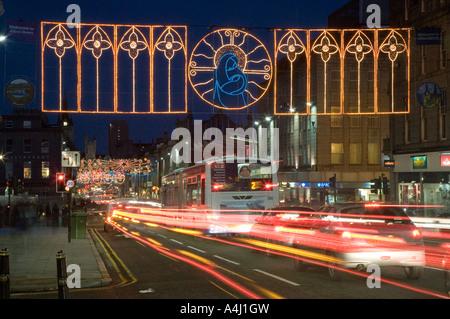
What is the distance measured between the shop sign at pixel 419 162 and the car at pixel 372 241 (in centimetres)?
2877

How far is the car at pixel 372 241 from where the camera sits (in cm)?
1399

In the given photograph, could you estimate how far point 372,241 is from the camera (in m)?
14.0

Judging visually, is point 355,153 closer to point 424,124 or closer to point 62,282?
point 424,124

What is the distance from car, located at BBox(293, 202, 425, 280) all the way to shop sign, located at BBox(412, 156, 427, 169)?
28.8 meters

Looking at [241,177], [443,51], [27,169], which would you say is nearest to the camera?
[241,177]

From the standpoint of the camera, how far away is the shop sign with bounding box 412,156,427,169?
42.0 meters

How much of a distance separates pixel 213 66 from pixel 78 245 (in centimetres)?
914

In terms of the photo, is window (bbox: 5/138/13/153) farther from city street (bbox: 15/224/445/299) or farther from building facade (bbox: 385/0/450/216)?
city street (bbox: 15/224/445/299)

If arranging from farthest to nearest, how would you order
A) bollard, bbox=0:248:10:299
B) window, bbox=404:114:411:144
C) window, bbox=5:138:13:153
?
window, bbox=5:138:13:153 → window, bbox=404:114:411:144 → bollard, bbox=0:248:10:299

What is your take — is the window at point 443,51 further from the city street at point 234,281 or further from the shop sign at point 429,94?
the city street at point 234,281

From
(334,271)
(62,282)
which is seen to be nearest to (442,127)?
(334,271)

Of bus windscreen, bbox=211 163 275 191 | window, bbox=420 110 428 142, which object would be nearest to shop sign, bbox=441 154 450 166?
window, bbox=420 110 428 142

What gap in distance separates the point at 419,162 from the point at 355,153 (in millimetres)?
22831
